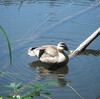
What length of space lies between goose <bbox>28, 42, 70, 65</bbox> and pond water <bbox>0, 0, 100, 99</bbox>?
0.56 feet

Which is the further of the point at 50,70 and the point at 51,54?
the point at 51,54

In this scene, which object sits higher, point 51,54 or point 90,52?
point 51,54

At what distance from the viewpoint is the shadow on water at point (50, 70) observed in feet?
18.3

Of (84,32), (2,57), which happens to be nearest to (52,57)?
(2,57)

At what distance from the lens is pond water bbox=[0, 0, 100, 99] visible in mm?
5215

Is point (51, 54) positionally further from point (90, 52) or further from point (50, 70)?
point (90, 52)

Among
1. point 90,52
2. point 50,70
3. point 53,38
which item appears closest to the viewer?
point 50,70

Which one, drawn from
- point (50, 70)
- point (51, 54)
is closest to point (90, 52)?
point (51, 54)

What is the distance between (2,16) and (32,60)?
4109 millimetres

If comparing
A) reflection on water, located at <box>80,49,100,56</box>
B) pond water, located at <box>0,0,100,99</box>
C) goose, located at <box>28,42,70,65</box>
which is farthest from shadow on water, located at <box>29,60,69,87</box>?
reflection on water, located at <box>80,49,100,56</box>

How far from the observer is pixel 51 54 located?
20.3 feet

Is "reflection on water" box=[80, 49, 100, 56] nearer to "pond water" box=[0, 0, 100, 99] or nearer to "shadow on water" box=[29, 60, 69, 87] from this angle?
"pond water" box=[0, 0, 100, 99]

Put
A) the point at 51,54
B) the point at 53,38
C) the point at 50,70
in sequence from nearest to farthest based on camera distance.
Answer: the point at 50,70, the point at 51,54, the point at 53,38

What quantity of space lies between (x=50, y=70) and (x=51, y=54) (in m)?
0.43
